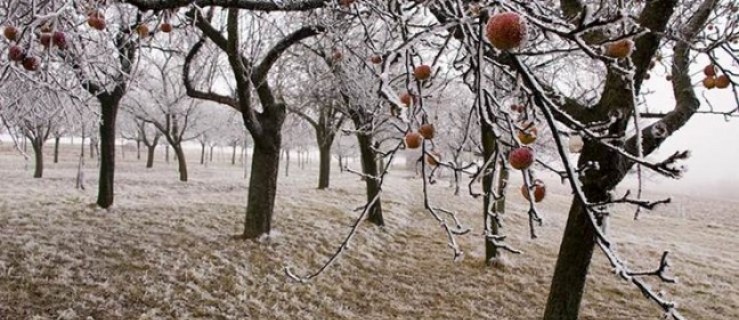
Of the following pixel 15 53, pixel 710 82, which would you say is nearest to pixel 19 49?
pixel 15 53

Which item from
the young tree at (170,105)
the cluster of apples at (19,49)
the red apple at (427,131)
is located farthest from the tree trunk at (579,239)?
the young tree at (170,105)

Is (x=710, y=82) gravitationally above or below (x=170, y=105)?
below

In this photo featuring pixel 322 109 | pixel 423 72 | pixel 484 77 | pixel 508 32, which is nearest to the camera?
pixel 508 32

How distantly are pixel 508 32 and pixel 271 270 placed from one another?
7.26m

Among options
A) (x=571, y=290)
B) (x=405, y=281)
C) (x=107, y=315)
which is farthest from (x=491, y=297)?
(x=107, y=315)

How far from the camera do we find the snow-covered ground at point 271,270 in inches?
239

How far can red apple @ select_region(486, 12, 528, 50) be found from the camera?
0.95 metres

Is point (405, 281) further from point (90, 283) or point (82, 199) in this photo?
point (82, 199)

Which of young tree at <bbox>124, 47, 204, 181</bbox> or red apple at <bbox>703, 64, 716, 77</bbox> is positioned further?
young tree at <bbox>124, 47, 204, 181</bbox>

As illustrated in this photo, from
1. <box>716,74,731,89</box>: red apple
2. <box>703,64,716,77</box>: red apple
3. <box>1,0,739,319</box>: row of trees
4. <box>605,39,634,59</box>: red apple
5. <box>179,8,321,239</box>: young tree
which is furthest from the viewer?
<box>179,8,321,239</box>: young tree

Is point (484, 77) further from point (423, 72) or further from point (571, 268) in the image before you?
point (571, 268)

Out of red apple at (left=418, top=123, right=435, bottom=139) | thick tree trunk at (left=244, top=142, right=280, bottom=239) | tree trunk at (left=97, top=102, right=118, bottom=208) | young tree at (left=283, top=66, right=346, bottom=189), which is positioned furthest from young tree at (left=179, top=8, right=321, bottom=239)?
red apple at (left=418, top=123, right=435, bottom=139)

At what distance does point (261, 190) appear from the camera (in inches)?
348

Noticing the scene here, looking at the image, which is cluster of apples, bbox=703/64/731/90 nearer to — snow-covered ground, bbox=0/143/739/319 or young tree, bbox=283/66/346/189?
snow-covered ground, bbox=0/143/739/319
